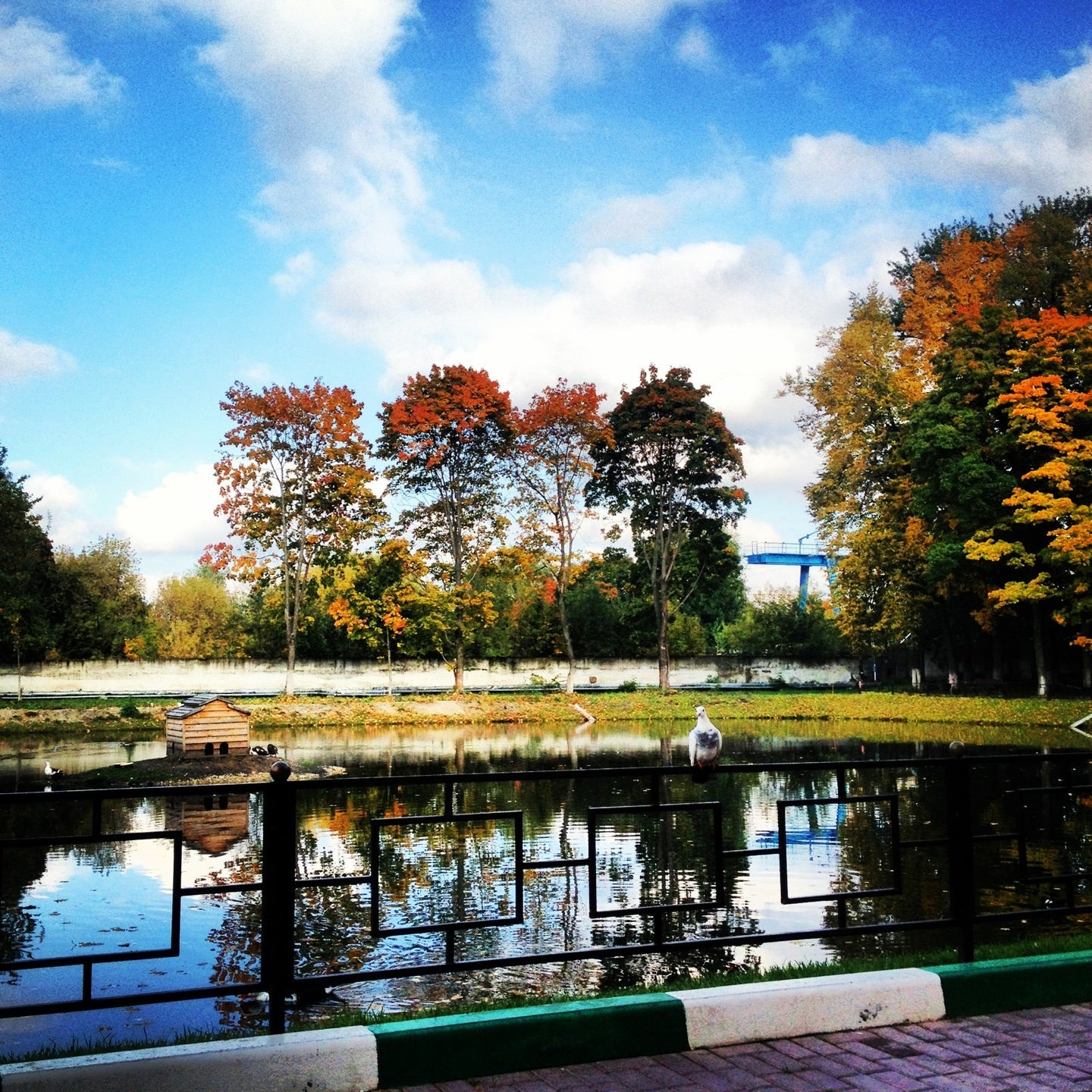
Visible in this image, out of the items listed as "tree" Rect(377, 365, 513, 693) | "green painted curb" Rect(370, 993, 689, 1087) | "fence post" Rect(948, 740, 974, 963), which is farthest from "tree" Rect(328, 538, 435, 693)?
"green painted curb" Rect(370, 993, 689, 1087)

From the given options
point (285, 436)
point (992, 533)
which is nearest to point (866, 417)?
point (992, 533)

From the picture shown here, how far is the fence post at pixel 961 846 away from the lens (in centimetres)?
473

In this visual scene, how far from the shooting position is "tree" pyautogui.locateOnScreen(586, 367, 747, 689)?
117 feet

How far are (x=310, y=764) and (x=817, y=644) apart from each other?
26.9 meters

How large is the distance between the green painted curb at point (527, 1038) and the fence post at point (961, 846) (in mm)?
1558

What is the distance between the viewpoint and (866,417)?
33.2 meters

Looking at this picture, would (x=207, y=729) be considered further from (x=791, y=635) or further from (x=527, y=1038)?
(x=791, y=635)

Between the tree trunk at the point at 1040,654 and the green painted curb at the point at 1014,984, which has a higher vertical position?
the tree trunk at the point at 1040,654

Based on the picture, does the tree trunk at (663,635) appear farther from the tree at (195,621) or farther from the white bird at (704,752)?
the white bird at (704,752)

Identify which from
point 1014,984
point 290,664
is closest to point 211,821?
point 1014,984

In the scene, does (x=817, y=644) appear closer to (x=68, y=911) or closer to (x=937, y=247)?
(x=937, y=247)

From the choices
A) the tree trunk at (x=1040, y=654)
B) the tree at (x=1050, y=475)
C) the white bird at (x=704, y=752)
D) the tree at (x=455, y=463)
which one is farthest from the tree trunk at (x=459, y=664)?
the white bird at (x=704, y=752)

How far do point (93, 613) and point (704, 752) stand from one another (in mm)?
35328

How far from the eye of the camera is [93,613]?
3622cm
